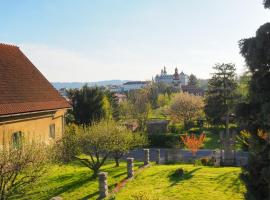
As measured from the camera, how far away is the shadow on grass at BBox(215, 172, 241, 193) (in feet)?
59.8

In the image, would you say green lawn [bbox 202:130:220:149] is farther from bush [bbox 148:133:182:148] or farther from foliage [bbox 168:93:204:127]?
foliage [bbox 168:93:204:127]

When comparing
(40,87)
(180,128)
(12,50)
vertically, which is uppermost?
(12,50)

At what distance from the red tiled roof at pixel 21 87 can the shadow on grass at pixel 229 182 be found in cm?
1195

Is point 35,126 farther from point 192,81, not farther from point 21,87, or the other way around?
point 192,81

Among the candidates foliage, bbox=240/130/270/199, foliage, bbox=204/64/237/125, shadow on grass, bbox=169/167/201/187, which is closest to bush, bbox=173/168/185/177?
shadow on grass, bbox=169/167/201/187

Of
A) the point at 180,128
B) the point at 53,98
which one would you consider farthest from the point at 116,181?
the point at 180,128

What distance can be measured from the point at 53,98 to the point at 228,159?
14425 millimetres

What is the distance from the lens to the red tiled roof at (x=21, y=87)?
22005 mm

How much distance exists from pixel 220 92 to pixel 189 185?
124ft

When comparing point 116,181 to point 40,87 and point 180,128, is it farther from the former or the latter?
point 180,128

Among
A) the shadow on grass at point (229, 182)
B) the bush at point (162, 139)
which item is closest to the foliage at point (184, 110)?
the bush at point (162, 139)

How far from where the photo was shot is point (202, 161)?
93.8ft

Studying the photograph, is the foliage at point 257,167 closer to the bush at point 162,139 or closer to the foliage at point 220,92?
the bush at point 162,139

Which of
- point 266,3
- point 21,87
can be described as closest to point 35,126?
point 21,87
